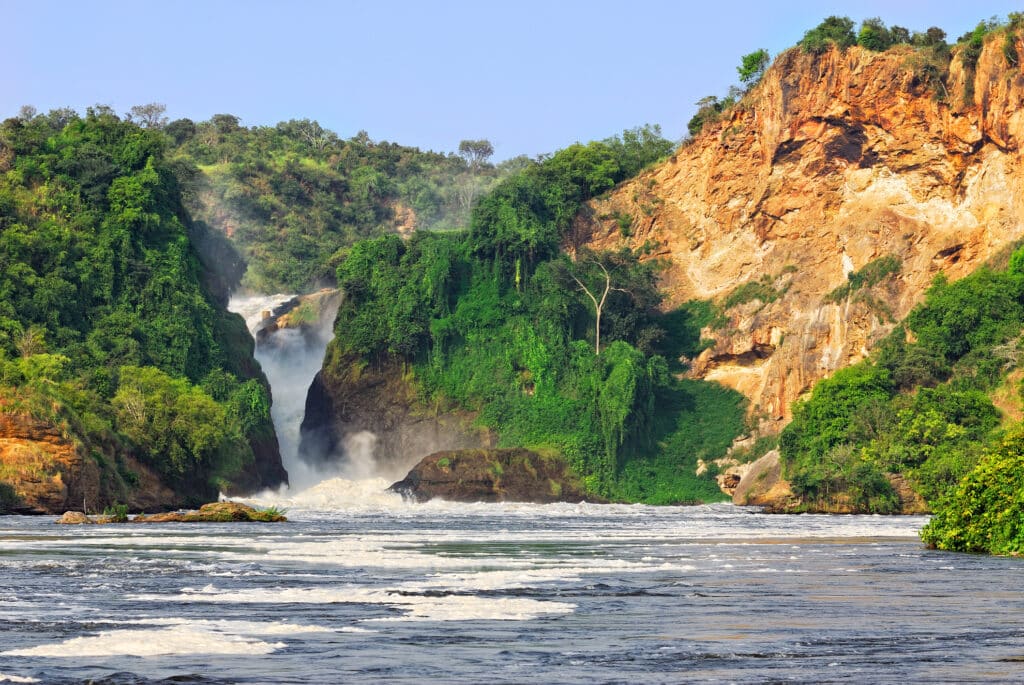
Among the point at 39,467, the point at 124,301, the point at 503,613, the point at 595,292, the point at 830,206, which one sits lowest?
the point at 503,613

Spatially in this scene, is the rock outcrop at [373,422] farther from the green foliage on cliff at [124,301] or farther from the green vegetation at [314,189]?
the green vegetation at [314,189]

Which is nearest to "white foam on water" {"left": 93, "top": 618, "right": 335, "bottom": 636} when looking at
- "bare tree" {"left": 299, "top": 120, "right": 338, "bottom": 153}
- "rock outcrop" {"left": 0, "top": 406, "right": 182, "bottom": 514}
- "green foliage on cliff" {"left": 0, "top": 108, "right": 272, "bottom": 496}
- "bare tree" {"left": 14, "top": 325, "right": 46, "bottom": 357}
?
"rock outcrop" {"left": 0, "top": 406, "right": 182, "bottom": 514}

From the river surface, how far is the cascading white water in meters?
66.3

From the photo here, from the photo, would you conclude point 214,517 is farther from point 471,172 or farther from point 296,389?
point 471,172

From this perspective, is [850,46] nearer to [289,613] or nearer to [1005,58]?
[1005,58]

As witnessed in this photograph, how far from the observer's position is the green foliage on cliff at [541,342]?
10050 centimetres

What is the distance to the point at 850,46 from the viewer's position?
10225 centimetres

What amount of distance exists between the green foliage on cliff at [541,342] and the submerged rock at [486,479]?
143 inches

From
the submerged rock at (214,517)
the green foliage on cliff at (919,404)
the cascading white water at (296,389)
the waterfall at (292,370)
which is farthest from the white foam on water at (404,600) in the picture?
the waterfall at (292,370)

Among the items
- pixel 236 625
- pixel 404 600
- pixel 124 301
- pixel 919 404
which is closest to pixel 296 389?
pixel 124 301

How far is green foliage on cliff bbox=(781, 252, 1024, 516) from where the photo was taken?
73.4m

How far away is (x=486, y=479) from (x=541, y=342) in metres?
18.1

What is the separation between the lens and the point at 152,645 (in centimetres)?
1759

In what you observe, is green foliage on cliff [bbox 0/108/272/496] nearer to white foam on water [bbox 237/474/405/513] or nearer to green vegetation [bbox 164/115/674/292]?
white foam on water [bbox 237/474/405/513]
